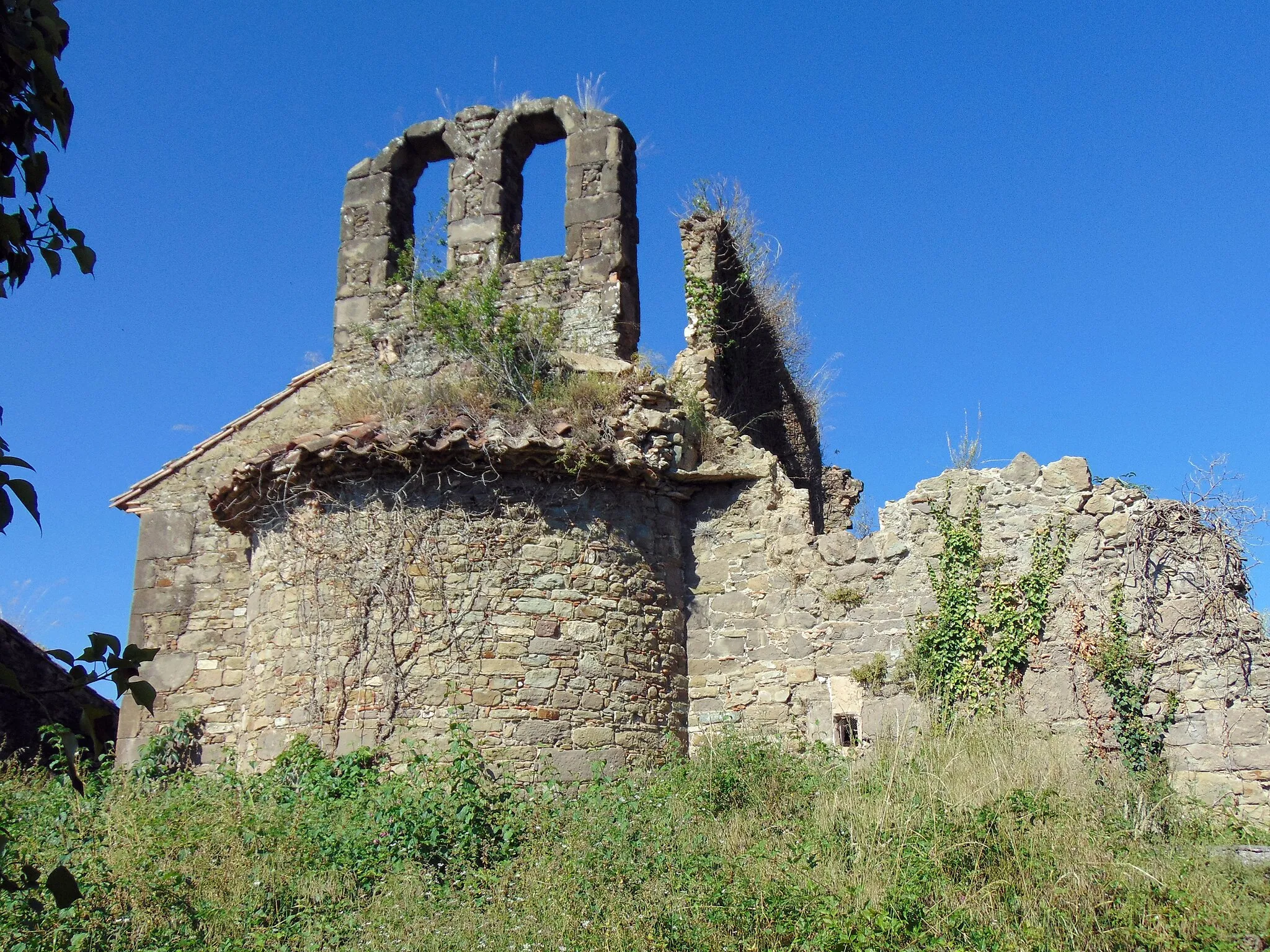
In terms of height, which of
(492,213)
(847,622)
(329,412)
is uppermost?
(492,213)

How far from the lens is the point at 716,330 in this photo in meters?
12.0

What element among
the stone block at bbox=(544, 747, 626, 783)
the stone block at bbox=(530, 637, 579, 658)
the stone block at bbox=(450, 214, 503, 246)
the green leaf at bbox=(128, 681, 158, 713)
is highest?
the stone block at bbox=(450, 214, 503, 246)

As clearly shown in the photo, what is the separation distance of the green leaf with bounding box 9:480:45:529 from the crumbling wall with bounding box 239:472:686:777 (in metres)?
6.41

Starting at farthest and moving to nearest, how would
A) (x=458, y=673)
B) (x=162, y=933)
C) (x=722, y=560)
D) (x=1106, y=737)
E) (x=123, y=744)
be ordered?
(x=123, y=744) < (x=722, y=560) < (x=458, y=673) < (x=1106, y=737) < (x=162, y=933)

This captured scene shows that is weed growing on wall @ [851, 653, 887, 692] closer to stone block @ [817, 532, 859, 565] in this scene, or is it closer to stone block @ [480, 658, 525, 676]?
stone block @ [817, 532, 859, 565]

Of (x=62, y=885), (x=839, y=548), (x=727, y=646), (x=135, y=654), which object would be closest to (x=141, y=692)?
(x=135, y=654)

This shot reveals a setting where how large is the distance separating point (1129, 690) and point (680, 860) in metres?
3.81

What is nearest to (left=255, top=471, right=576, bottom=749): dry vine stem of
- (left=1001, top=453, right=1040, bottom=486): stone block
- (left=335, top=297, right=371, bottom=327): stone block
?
(left=335, top=297, right=371, bottom=327): stone block

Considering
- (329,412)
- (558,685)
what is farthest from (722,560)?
(329,412)

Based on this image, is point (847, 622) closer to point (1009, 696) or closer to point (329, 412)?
point (1009, 696)

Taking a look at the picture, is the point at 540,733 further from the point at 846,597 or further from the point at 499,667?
the point at 846,597

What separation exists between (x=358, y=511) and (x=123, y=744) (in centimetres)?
369

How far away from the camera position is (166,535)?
1203cm

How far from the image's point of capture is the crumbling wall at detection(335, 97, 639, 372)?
11648 mm
